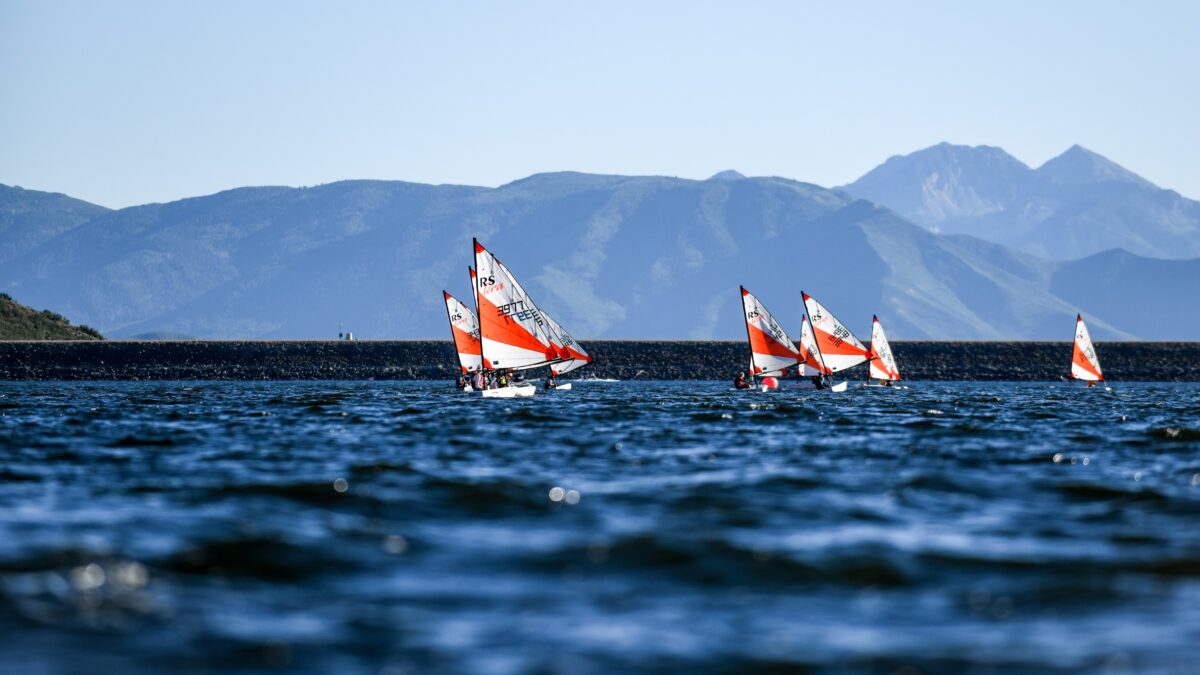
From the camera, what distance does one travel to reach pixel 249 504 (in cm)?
1630

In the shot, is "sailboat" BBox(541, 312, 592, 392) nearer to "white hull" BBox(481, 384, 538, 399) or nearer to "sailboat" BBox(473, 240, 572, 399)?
"sailboat" BBox(473, 240, 572, 399)

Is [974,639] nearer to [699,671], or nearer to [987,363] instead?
[699,671]

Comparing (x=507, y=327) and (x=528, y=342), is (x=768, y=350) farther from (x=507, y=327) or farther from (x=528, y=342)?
(x=507, y=327)

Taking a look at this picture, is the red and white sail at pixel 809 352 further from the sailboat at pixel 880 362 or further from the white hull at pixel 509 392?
the white hull at pixel 509 392

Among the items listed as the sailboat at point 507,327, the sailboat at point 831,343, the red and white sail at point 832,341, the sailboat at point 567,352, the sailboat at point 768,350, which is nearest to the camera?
the sailboat at point 507,327

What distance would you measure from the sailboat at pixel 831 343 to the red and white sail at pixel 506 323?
630 inches

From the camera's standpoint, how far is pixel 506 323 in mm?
51438

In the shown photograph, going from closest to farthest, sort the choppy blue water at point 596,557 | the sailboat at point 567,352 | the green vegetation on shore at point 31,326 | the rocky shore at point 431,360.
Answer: the choppy blue water at point 596,557 < the sailboat at point 567,352 < the rocky shore at point 431,360 < the green vegetation on shore at point 31,326

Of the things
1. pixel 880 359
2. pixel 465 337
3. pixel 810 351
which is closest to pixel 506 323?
pixel 465 337

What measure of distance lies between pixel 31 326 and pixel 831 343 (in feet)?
215

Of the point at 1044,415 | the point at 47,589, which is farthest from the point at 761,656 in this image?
the point at 1044,415

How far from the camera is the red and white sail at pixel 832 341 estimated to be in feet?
216

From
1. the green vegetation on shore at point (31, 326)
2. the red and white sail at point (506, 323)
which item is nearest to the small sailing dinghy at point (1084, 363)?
the red and white sail at point (506, 323)

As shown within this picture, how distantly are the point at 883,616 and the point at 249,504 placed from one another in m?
8.17
